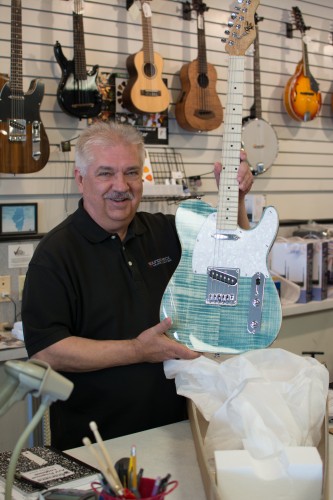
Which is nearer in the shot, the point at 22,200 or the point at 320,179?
the point at 22,200

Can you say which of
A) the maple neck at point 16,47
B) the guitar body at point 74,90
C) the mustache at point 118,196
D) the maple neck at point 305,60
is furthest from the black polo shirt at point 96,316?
the maple neck at point 305,60

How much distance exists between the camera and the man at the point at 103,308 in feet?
6.39

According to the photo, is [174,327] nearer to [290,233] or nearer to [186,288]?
[186,288]

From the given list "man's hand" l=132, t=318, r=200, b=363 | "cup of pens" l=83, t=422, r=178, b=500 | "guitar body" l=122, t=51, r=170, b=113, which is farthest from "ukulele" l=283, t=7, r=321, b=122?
"cup of pens" l=83, t=422, r=178, b=500

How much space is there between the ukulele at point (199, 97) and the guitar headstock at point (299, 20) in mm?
981

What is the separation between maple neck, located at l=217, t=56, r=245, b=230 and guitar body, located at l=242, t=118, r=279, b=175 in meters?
2.44

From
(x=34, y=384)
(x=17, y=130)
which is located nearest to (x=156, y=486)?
(x=34, y=384)

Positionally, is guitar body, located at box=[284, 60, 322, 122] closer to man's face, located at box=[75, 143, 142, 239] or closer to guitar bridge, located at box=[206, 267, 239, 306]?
man's face, located at box=[75, 143, 142, 239]

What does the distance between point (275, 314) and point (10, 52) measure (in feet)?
7.46

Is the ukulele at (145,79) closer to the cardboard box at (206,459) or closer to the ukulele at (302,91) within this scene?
the ukulele at (302,91)

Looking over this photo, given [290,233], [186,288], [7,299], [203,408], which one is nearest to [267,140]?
[290,233]

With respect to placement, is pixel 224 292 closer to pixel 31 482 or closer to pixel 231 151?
pixel 231 151

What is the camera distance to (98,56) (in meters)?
3.94

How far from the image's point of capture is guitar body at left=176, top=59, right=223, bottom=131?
13.4 feet
